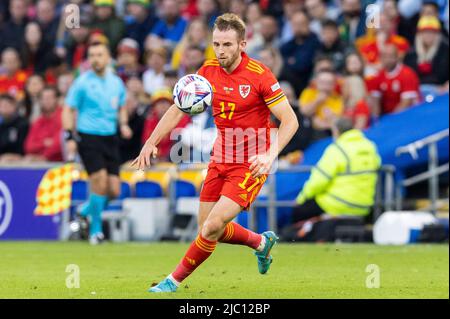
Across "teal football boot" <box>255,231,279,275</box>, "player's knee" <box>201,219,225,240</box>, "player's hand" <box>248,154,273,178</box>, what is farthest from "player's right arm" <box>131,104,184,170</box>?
"teal football boot" <box>255,231,279,275</box>

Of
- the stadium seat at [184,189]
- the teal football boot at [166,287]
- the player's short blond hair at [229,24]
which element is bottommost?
the teal football boot at [166,287]

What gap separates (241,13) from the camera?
70.0ft

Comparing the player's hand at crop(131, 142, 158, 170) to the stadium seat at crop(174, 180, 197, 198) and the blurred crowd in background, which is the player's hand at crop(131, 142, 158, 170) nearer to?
the blurred crowd in background

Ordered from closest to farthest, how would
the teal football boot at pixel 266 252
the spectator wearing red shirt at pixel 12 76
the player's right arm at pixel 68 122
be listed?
the teal football boot at pixel 266 252 < the player's right arm at pixel 68 122 < the spectator wearing red shirt at pixel 12 76

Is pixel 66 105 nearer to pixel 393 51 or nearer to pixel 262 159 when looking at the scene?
pixel 393 51

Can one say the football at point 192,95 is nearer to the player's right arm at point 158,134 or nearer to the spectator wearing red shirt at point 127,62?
the player's right arm at point 158,134

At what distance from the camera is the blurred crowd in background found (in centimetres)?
1831

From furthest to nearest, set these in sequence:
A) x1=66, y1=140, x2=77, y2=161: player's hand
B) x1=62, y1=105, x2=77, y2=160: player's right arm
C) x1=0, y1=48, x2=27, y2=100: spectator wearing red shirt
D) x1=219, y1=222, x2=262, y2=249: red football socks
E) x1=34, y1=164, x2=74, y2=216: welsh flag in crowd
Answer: x1=0, y1=48, x2=27, y2=100: spectator wearing red shirt, x1=34, y1=164, x2=74, y2=216: welsh flag in crowd, x1=66, y1=140, x2=77, y2=161: player's hand, x1=62, y1=105, x2=77, y2=160: player's right arm, x1=219, y1=222, x2=262, y2=249: red football socks

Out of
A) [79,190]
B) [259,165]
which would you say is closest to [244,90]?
[259,165]

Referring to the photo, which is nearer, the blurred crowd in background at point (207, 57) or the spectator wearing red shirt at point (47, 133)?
the blurred crowd in background at point (207, 57)

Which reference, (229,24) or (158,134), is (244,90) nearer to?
(229,24)

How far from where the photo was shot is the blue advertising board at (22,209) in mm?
18141

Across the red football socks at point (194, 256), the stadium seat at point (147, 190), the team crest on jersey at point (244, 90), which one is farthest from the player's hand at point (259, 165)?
the stadium seat at point (147, 190)

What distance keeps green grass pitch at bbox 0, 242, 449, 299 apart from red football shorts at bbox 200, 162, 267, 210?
762 millimetres
